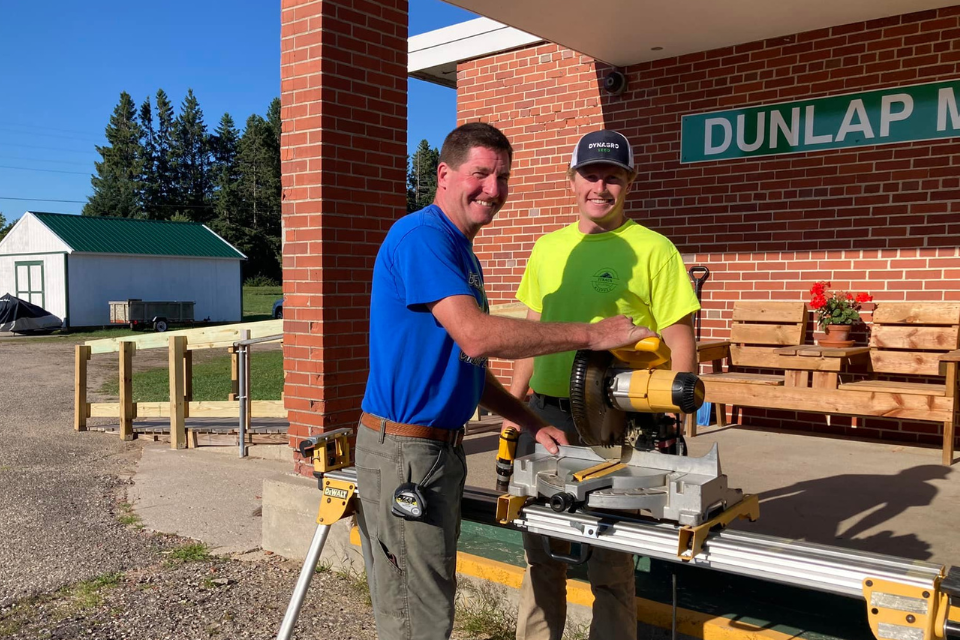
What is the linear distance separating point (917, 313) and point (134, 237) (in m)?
32.3

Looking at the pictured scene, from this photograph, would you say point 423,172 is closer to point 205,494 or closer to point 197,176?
point 197,176

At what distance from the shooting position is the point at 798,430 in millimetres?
6680

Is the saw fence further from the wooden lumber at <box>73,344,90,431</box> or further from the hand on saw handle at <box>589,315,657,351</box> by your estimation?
the hand on saw handle at <box>589,315,657,351</box>

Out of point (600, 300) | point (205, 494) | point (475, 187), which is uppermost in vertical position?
point (475, 187)

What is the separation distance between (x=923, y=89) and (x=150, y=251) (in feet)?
103

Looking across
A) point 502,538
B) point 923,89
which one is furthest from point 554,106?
point 502,538

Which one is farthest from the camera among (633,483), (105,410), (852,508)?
(105,410)

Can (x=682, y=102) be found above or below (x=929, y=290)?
above

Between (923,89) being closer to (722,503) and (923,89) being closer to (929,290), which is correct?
(929,290)

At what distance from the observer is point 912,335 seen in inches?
235

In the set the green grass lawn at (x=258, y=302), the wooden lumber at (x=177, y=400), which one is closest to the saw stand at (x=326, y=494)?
the wooden lumber at (x=177, y=400)

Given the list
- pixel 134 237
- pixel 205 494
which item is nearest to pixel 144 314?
pixel 134 237

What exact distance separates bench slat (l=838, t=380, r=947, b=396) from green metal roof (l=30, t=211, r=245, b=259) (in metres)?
30.1

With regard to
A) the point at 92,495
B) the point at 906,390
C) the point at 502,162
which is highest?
the point at 502,162
